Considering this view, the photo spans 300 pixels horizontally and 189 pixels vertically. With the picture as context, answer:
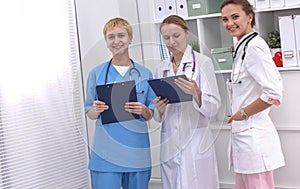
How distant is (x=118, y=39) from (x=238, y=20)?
0.62 m

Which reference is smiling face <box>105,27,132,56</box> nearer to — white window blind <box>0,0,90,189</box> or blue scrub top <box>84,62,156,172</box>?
blue scrub top <box>84,62,156,172</box>

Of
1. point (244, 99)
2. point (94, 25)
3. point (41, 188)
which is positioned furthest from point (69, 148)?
point (244, 99)

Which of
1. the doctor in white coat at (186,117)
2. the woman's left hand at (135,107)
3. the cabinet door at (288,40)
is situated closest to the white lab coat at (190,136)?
the doctor in white coat at (186,117)

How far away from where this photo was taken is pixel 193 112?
2789 millimetres

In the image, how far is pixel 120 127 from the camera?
279 centimetres

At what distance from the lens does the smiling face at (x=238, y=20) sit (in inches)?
107

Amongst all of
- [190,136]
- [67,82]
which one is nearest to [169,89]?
[190,136]

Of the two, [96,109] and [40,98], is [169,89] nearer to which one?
[96,109]

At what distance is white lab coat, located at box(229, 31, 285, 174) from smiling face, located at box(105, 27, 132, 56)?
58cm

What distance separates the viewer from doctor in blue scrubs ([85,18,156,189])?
274 centimetres

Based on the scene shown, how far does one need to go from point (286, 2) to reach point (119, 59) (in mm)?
1143

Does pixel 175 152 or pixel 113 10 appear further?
pixel 113 10

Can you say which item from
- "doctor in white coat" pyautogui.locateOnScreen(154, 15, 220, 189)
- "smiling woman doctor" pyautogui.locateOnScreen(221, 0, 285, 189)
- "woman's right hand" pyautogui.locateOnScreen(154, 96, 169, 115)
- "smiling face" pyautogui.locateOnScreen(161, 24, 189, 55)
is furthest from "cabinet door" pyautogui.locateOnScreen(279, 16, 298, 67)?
"woman's right hand" pyautogui.locateOnScreen(154, 96, 169, 115)

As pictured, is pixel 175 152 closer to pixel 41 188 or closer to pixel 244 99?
pixel 244 99
